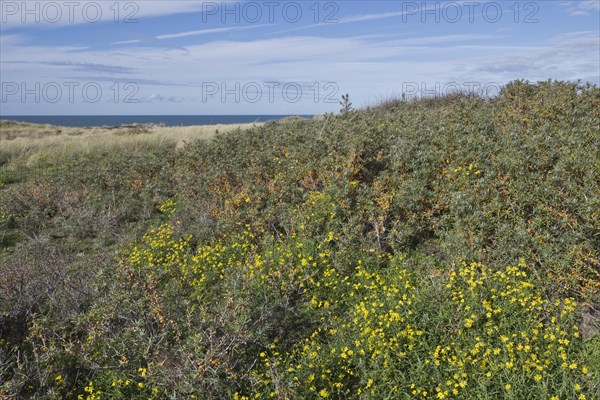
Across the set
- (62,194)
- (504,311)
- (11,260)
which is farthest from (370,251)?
(62,194)

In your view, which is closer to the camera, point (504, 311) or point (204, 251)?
point (504, 311)

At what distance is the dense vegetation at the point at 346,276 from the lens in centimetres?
387

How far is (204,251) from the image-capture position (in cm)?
622

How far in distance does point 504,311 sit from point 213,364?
2.41 metres

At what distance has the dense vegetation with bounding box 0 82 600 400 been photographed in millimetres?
3867

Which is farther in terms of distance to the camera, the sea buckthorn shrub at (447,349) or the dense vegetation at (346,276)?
the dense vegetation at (346,276)

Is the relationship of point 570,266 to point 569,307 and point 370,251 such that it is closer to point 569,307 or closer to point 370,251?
point 569,307

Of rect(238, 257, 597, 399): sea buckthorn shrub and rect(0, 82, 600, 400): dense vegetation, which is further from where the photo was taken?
rect(0, 82, 600, 400): dense vegetation

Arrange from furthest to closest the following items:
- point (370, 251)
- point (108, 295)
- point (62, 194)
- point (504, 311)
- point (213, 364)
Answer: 1. point (62, 194)
2. point (370, 251)
3. point (108, 295)
4. point (504, 311)
5. point (213, 364)

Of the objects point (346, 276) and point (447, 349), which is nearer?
point (447, 349)

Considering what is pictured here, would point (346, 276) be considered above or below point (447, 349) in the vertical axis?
above

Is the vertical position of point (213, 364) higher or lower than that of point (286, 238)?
lower

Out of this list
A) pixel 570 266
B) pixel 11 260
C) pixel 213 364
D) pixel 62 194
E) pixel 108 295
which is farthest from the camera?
pixel 62 194

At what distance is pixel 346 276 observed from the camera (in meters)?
5.20
